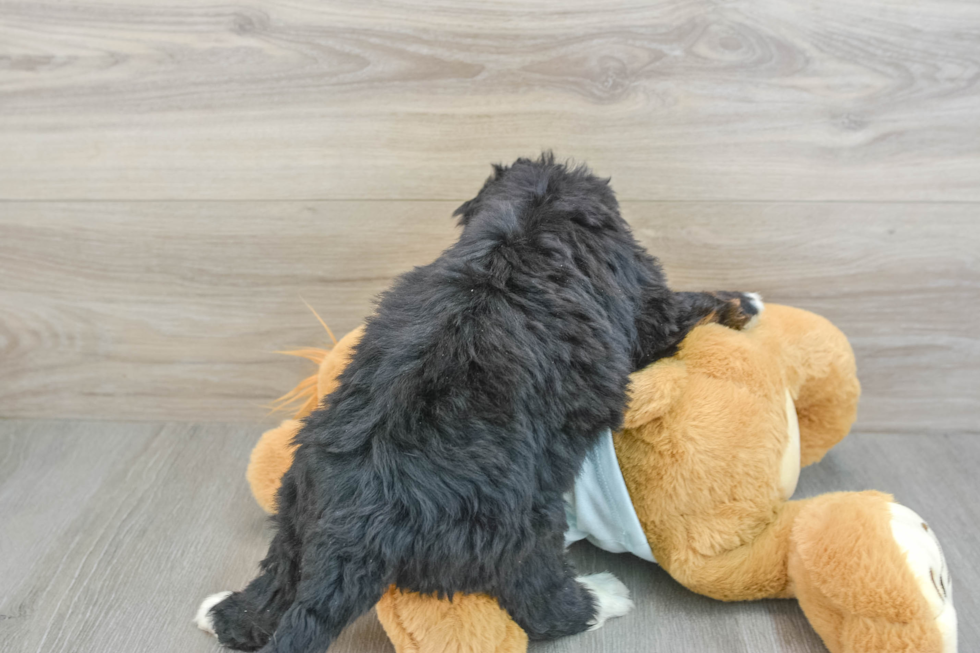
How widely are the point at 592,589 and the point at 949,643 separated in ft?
1.08

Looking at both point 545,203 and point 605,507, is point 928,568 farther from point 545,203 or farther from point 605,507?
point 545,203

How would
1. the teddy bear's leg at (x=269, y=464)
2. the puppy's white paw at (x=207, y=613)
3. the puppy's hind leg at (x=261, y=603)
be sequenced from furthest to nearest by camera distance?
the teddy bear's leg at (x=269, y=464) → the puppy's white paw at (x=207, y=613) → the puppy's hind leg at (x=261, y=603)

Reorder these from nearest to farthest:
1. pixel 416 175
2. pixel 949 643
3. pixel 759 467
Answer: pixel 949 643 < pixel 759 467 < pixel 416 175

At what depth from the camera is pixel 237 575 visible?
83cm

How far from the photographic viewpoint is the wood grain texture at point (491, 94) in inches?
34.6

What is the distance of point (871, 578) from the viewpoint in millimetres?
616

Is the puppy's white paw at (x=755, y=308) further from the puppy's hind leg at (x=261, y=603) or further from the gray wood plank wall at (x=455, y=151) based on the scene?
the puppy's hind leg at (x=261, y=603)

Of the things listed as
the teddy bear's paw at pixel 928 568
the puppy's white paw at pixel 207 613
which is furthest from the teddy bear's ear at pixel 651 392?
the puppy's white paw at pixel 207 613

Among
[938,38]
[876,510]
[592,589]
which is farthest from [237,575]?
[938,38]

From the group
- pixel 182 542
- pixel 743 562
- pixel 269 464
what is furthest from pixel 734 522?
pixel 182 542

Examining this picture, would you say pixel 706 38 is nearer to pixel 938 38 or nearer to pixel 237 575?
pixel 938 38

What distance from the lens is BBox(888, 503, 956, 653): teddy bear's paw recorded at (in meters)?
0.61

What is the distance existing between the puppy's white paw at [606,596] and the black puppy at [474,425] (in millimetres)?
54

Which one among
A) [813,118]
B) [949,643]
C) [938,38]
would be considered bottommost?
[949,643]
